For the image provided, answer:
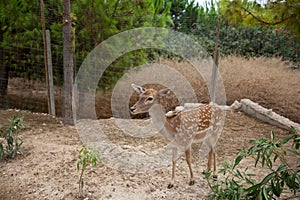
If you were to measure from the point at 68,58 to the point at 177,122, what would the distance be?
2706mm

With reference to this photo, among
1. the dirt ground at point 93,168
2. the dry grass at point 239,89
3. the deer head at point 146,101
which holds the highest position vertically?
the deer head at point 146,101

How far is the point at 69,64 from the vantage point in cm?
497

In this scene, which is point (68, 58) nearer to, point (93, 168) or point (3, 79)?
point (93, 168)

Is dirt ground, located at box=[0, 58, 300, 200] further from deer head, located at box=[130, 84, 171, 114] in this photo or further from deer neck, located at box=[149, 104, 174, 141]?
deer head, located at box=[130, 84, 171, 114]

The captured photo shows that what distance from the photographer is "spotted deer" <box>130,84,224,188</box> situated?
298cm

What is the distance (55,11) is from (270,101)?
5.24m

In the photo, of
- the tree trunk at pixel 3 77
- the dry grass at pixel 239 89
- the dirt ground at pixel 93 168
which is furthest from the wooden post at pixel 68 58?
the tree trunk at pixel 3 77

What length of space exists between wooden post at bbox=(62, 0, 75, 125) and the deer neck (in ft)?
8.26

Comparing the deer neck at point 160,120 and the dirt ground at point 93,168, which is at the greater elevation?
the deer neck at point 160,120

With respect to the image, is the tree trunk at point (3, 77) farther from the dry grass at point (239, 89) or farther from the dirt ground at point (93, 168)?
the dirt ground at point (93, 168)

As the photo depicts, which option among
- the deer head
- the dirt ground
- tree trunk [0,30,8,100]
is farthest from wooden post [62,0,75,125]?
the deer head

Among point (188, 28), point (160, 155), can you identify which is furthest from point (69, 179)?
point (188, 28)

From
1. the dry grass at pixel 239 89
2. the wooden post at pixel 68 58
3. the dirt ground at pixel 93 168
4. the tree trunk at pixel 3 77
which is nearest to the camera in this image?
the dirt ground at pixel 93 168

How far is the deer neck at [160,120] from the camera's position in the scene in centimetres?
302
